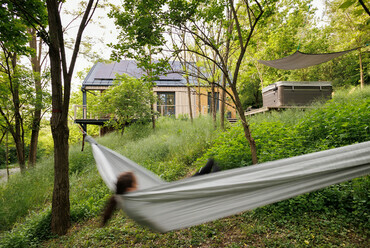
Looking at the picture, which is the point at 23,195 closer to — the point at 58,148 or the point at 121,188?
the point at 58,148

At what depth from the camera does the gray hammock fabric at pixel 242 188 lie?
1017mm

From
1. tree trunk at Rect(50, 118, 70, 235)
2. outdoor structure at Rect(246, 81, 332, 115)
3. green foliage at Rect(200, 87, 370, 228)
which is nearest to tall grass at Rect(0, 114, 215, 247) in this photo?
tree trunk at Rect(50, 118, 70, 235)

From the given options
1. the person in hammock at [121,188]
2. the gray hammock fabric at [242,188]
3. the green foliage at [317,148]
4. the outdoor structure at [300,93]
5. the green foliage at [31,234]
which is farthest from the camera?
the outdoor structure at [300,93]

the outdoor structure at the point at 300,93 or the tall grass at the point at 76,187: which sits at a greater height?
the outdoor structure at the point at 300,93

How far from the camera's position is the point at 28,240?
2.39 meters

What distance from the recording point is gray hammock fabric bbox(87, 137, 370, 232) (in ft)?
3.34

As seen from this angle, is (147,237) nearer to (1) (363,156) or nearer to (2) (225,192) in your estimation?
(2) (225,192)

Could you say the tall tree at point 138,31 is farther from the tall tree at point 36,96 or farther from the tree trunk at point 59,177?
the tall tree at point 36,96

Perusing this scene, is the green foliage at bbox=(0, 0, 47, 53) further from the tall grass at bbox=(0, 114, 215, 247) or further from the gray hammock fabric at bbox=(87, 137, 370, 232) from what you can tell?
the gray hammock fabric at bbox=(87, 137, 370, 232)

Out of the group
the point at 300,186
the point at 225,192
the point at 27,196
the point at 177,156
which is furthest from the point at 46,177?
the point at 300,186

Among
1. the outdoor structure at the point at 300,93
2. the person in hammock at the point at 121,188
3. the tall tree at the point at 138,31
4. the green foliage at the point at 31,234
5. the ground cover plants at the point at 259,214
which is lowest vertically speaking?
the green foliage at the point at 31,234

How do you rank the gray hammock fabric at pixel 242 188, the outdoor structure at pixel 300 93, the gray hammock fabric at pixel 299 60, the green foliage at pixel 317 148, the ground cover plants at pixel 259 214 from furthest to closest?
the outdoor structure at pixel 300 93 → the gray hammock fabric at pixel 299 60 → the green foliage at pixel 317 148 → the ground cover plants at pixel 259 214 → the gray hammock fabric at pixel 242 188

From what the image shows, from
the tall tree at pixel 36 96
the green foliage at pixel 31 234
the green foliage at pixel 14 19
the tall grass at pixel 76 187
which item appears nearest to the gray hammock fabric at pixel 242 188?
the green foliage at pixel 31 234

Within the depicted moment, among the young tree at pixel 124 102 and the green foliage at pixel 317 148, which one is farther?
the young tree at pixel 124 102
